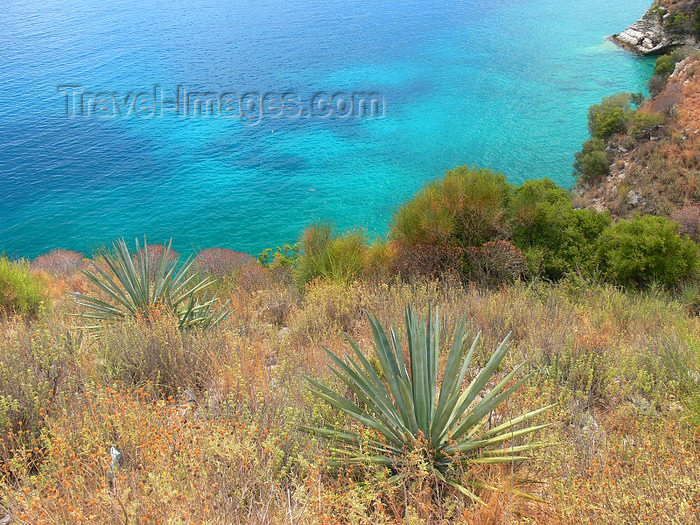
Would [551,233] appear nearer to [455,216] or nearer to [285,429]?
[455,216]

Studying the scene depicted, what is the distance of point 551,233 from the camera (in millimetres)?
10016

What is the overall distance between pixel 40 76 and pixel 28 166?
16.1 m

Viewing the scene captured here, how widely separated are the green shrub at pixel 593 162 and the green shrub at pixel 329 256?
→ 13932 mm

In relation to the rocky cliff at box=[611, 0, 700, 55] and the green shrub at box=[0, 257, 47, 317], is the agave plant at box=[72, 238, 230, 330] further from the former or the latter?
the rocky cliff at box=[611, 0, 700, 55]

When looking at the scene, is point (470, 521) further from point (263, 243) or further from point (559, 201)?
point (263, 243)

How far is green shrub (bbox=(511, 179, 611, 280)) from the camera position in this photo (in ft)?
31.9

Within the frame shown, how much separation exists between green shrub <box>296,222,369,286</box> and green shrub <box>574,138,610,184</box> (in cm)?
1393

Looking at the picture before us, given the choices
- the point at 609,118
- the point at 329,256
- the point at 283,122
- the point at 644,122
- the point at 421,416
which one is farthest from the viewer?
the point at 283,122

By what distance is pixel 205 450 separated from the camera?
2957 millimetres

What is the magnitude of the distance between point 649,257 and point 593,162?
38.7 feet

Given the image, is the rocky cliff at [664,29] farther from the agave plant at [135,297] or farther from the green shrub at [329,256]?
the agave plant at [135,297]

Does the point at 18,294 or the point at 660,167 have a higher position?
the point at 660,167

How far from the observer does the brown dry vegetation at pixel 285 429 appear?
258 centimetres

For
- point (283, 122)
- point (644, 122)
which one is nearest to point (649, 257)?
point (644, 122)
